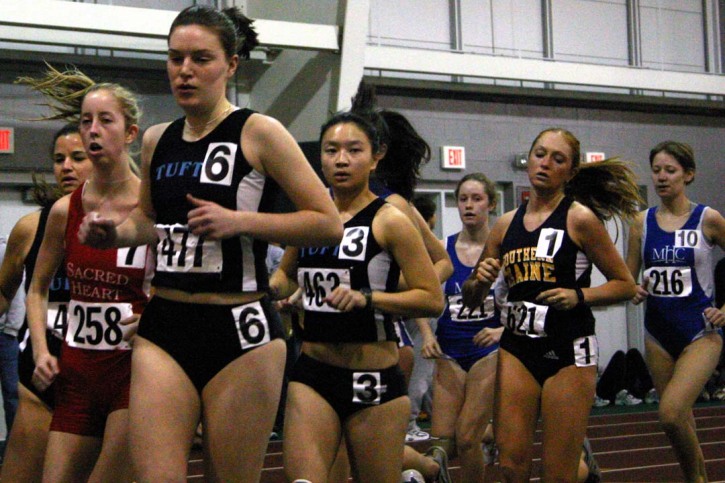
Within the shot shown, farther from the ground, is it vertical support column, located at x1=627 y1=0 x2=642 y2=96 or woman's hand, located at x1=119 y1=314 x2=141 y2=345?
vertical support column, located at x1=627 y1=0 x2=642 y2=96

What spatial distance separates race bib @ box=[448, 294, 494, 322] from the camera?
6.36 metres

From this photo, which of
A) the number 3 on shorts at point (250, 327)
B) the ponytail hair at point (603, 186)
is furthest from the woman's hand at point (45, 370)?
the ponytail hair at point (603, 186)

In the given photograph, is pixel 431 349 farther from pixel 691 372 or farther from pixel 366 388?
pixel 366 388

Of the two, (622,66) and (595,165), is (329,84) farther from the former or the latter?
(595,165)

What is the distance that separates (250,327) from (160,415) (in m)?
0.34

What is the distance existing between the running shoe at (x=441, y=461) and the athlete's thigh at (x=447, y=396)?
0.39 metres

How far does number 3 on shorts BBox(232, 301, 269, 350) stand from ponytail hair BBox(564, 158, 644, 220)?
274 centimetres

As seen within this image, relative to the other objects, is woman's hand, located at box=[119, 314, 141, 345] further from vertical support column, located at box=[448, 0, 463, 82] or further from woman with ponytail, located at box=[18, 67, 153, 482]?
vertical support column, located at box=[448, 0, 463, 82]

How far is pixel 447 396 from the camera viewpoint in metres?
6.24

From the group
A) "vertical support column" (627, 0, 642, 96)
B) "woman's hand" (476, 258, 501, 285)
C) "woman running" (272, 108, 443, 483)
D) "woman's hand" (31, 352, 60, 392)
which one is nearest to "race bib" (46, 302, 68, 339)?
"woman's hand" (31, 352, 60, 392)

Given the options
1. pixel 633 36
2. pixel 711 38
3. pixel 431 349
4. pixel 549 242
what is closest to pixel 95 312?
pixel 549 242

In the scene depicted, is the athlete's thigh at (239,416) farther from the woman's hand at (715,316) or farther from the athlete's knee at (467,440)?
the woman's hand at (715,316)

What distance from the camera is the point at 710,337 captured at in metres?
6.18

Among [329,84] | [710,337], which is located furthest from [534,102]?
[710,337]
